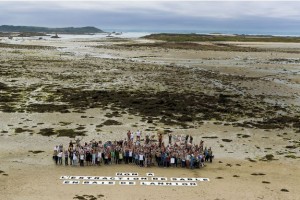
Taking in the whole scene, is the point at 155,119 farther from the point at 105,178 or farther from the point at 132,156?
the point at 105,178

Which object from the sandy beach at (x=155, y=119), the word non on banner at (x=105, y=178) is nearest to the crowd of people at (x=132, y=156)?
the sandy beach at (x=155, y=119)

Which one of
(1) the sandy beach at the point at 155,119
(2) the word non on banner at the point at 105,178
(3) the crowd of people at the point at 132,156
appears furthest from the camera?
(3) the crowd of people at the point at 132,156

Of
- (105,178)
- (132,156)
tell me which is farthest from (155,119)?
(105,178)

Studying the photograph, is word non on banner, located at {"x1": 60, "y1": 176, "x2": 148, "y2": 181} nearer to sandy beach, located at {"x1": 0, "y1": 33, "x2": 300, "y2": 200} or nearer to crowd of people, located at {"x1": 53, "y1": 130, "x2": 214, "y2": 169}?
sandy beach, located at {"x1": 0, "y1": 33, "x2": 300, "y2": 200}

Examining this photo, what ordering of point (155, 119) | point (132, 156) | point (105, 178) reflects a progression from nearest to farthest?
point (105, 178)
point (132, 156)
point (155, 119)

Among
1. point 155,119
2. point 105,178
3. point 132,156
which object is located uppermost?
point 155,119

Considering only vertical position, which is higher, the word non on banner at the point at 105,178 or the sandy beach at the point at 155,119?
the sandy beach at the point at 155,119

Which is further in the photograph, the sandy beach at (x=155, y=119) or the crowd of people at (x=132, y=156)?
the crowd of people at (x=132, y=156)

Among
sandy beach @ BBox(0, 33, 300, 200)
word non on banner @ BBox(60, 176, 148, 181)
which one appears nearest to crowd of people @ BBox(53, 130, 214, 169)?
sandy beach @ BBox(0, 33, 300, 200)

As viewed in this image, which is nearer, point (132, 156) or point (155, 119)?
point (132, 156)

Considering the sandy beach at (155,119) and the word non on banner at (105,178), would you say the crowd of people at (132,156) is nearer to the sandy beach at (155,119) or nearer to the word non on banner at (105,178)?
the sandy beach at (155,119)
